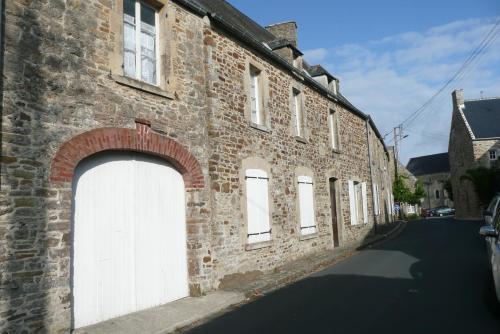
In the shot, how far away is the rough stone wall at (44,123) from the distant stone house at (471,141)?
1286 inches

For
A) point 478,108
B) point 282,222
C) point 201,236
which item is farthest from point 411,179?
point 201,236

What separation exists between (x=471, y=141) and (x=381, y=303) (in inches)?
1249

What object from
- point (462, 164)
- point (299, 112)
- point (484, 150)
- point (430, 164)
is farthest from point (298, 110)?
point (430, 164)

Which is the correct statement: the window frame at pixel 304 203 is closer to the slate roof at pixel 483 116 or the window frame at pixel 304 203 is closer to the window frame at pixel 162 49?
the window frame at pixel 162 49

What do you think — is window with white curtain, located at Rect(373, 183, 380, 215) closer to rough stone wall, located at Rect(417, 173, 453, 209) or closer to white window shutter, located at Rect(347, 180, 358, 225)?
white window shutter, located at Rect(347, 180, 358, 225)

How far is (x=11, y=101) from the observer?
4953 mm

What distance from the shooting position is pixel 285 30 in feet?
57.6

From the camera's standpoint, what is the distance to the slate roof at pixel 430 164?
2514 inches

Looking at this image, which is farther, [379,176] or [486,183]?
[486,183]

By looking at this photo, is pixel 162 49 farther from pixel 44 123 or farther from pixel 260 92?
pixel 260 92

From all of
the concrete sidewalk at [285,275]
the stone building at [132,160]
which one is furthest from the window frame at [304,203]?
the concrete sidewalk at [285,275]

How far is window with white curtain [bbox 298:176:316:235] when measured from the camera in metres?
12.2

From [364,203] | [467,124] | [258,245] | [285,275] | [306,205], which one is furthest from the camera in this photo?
[467,124]

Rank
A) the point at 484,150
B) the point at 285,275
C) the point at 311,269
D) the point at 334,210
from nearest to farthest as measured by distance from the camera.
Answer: the point at 285,275 → the point at 311,269 → the point at 334,210 → the point at 484,150
